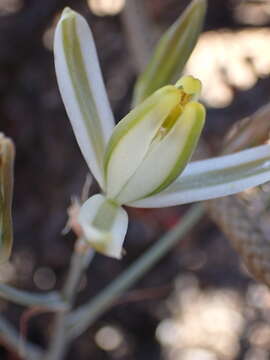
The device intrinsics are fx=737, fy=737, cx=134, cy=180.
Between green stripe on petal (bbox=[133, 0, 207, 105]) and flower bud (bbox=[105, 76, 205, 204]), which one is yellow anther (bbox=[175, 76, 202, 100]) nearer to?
flower bud (bbox=[105, 76, 205, 204])

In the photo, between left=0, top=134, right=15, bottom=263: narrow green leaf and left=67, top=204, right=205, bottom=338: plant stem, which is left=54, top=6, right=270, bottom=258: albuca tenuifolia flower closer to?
left=0, top=134, right=15, bottom=263: narrow green leaf

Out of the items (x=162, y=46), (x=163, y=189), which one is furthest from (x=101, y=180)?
(x=162, y=46)

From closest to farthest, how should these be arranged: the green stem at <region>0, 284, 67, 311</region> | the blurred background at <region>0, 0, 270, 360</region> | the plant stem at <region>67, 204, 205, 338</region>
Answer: the green stem at <region>0, 284, 67, 311</region> → the plant stem at <region>67, 204, 205, 338</region> → the blurred background at <region>0, 0, 270, 360</region>

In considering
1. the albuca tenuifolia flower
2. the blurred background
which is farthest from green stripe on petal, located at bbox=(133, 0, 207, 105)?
the blurred background

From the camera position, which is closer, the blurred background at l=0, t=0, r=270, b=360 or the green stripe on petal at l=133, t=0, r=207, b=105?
the green stripe on petal at l=133, t=0, r=207, b=105

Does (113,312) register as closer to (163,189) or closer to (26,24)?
(26,24)

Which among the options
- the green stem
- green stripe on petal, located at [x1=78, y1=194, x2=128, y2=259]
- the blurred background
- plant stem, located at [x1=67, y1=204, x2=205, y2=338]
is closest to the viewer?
green stripe on petal, located at [x1=78, y1=194, x2=128, y2=259]

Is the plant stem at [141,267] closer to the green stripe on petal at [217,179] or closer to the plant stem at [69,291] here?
the plant stem at [69,291]

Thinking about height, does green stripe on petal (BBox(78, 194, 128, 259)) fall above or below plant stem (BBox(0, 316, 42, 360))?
above

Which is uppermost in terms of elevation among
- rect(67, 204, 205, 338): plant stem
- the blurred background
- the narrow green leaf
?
the narrow green leaf

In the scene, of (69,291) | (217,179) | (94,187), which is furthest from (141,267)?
(94,187)
